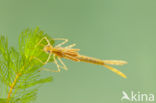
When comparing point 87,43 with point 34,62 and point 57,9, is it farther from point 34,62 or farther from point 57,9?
point 34,62

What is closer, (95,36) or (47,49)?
(47,49)

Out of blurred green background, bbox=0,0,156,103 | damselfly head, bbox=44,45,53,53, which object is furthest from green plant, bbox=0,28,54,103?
blurred green background, bbox=0,0,156,103

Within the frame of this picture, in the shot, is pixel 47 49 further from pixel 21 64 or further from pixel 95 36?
pixel 95 36

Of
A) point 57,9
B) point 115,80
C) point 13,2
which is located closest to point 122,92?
point 115,80

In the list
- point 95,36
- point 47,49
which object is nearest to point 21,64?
point 47,49

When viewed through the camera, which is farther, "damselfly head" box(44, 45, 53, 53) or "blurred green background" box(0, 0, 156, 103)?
"blurred green background" box(0, 0, 156, 103)

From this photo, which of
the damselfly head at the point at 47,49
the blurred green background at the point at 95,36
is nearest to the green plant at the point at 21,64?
the damselfly head at the point at 47,49

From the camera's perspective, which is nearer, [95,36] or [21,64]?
[21,64]

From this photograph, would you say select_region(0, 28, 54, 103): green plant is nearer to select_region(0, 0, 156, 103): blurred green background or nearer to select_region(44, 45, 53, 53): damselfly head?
select_region(44, 45, 53, 53): damselfly head
